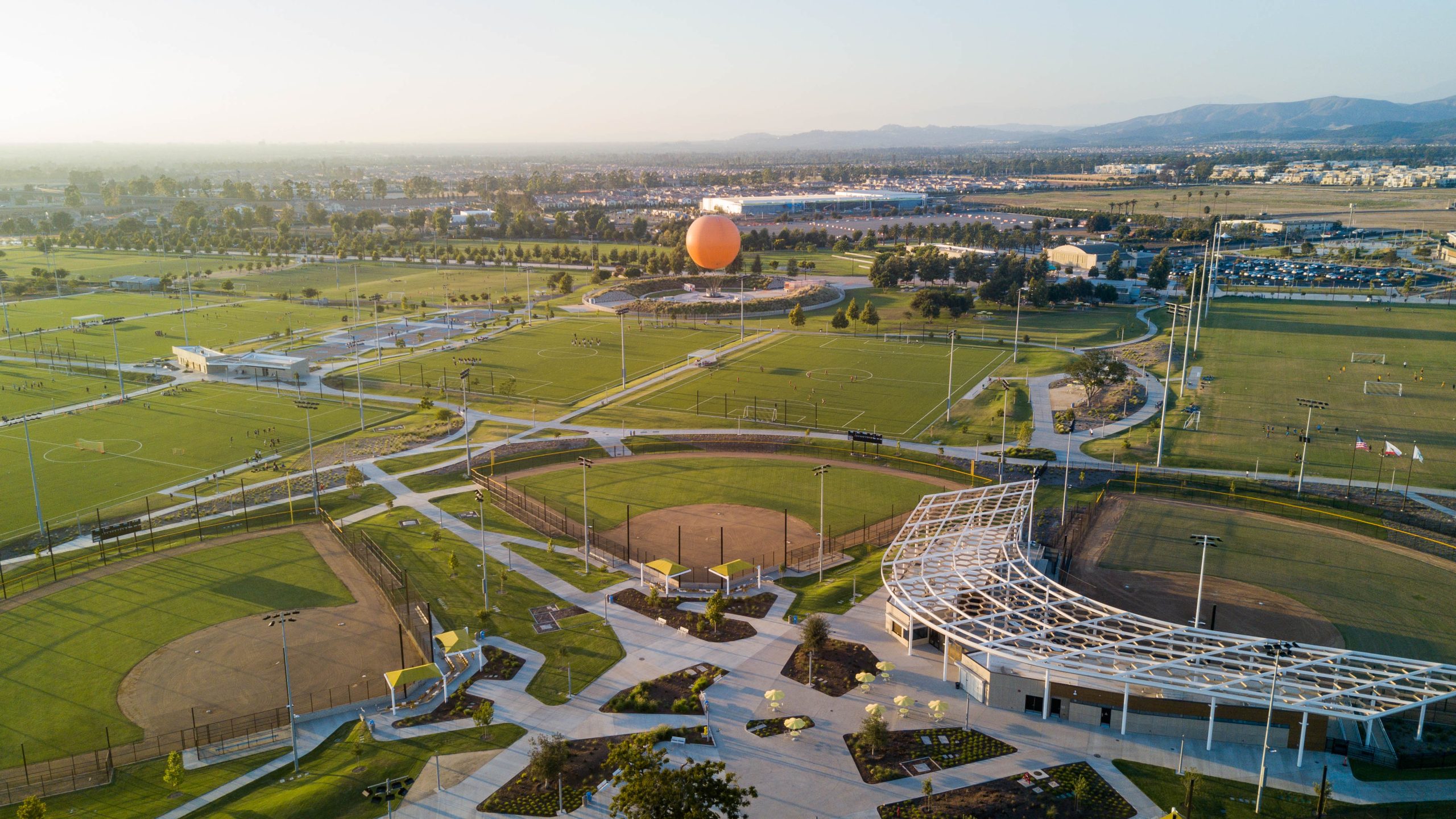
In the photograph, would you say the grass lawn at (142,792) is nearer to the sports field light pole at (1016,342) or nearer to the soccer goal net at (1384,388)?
the sports field light pole at (1016,342)

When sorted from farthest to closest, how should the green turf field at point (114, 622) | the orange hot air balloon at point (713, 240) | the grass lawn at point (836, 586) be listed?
the orange hot air balloon at point (713, 240), the grass lawn at point (836, 586), the green turf field at point (114, 622)

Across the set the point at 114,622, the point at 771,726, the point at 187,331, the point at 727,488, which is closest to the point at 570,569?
the point at 727,488

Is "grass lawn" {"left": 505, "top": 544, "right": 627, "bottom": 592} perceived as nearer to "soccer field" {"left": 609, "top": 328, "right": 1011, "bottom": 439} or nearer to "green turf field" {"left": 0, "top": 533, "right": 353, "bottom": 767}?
"green turf field" {"left": 0, "top": 533, "right": 353, "bottom": 767}

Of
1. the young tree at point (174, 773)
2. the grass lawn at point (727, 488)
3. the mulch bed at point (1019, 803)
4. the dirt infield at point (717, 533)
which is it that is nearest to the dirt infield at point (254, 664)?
the young tree at point (174, 773)

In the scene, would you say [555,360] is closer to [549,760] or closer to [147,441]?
[147,441]

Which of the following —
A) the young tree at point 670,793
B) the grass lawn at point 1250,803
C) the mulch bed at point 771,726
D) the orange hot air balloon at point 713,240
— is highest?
the orange hot air balloon at point 713,240

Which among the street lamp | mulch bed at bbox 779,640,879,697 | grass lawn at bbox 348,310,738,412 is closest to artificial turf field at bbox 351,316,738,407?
grass lawn at bbox 348,310,738,412
